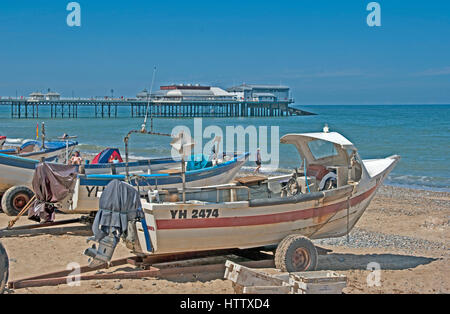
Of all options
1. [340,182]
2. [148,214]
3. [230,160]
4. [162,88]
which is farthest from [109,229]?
[162,88]

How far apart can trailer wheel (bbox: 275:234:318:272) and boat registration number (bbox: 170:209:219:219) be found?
4.12 feet

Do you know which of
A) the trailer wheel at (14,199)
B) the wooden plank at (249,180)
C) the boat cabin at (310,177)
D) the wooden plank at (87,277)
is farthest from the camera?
the trailer wheel at (14,199)

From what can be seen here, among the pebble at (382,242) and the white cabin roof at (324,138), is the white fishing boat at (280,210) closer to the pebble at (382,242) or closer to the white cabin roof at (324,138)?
the white cabin roof at (324,138)

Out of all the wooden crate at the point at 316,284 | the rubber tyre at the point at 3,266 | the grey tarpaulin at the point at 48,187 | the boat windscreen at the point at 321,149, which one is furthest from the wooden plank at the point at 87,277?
the boat windscreen at the point at 321,149

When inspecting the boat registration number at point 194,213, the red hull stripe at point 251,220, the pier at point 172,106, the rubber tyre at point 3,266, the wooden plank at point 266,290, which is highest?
the pier at point 172,106

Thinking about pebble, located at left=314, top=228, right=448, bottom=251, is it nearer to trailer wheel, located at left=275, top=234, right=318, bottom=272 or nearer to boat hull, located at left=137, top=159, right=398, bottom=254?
boat hull, located at left=137, top=159, right=398, bottom=254

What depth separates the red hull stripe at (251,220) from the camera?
8.14m

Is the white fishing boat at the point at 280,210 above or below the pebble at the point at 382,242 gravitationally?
above

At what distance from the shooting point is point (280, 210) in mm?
9055

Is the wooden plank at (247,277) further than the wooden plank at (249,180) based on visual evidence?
No

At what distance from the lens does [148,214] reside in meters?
8.09

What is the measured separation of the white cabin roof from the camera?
9884 millimetres

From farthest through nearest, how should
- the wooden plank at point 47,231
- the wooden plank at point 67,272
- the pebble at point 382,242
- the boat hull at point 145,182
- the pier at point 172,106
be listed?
1. the pier at point 172,106
2. the pebble at point 382,242
3. the boat hull at point 145,182
4. the wooden plank at point 47,231
5. the wooden plank at point 67,272

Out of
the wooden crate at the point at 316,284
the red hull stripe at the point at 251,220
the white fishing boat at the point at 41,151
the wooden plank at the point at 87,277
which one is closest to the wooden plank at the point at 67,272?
the wooden plank at the point at 87,277
